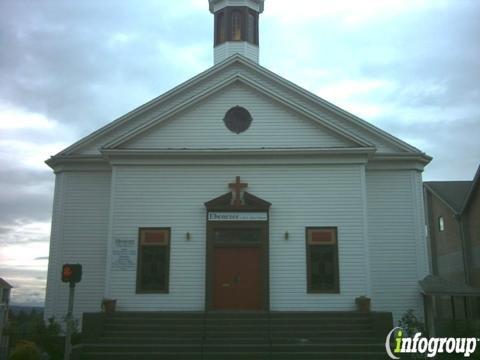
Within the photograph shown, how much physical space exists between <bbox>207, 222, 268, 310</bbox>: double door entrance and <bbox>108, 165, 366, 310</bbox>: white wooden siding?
0.96 feet

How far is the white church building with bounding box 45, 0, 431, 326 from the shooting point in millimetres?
18547

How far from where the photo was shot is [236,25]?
25.4 metres

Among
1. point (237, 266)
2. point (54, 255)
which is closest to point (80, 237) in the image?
point (54, 255)

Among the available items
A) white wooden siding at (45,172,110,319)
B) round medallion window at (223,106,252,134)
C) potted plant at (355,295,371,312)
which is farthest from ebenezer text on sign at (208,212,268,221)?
white wooden siding at (45,172,110,319)

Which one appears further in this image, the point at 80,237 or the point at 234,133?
the point at 80,237

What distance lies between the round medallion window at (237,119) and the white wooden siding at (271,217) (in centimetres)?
157

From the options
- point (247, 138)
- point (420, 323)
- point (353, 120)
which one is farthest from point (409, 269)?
point (247, 138)

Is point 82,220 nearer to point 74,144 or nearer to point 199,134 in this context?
point 74,144

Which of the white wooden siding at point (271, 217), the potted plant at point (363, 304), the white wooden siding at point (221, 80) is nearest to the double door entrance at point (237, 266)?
the white wooden siding at point (271, 217)

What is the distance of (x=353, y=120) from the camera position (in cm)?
2102

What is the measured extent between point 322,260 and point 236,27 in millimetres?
12149

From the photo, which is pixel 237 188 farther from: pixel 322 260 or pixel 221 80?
pixel 221 80

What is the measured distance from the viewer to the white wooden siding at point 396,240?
19812 mm
